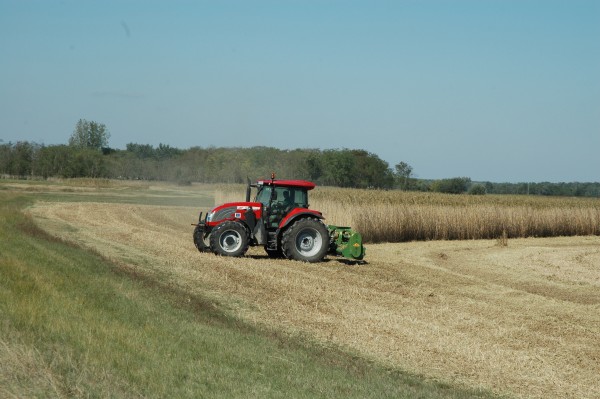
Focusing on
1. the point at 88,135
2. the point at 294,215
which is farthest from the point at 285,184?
the point at 88,135

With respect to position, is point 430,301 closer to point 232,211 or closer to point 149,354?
point 232,211

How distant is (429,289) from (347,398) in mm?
9792

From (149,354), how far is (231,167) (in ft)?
139

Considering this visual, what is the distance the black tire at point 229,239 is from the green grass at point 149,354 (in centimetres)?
775

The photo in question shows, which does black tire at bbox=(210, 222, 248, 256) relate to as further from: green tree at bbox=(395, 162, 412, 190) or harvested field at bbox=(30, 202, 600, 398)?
green tree at bbox=(395, 162, 412, 190)

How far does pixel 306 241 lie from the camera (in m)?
21.2

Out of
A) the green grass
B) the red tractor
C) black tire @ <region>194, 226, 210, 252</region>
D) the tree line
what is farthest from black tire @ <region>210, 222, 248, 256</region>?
the tree line

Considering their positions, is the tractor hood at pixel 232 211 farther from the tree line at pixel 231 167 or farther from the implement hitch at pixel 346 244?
the tree line at pixel 231 167

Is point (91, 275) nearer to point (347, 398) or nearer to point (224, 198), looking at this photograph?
point (347, 398)

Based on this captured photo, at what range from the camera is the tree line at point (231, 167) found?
48.9 meters

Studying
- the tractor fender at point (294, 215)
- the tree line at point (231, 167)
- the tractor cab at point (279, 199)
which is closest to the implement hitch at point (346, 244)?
the tractor fender at point (294, 215)

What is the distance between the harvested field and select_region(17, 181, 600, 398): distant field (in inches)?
1.1

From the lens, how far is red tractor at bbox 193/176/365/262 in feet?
68.9

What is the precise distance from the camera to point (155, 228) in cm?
3203
